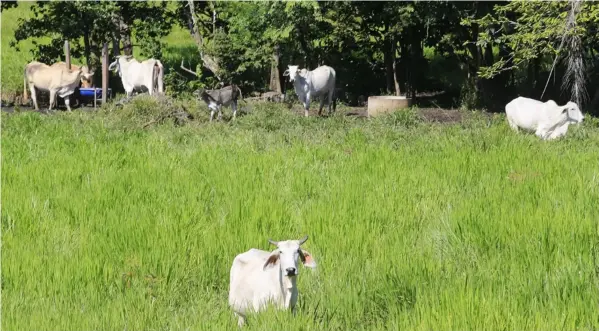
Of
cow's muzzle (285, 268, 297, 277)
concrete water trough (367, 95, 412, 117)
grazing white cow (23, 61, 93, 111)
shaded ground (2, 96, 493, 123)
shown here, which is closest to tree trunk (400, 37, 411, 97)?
shaded ground (2, 96, 493, 123)

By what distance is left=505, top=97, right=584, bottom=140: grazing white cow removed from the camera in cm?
1013

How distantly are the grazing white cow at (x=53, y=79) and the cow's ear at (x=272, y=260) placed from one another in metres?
13.6

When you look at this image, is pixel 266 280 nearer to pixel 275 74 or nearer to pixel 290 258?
pixel 290 258

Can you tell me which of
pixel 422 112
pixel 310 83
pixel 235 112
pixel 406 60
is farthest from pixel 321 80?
pixel 406 60

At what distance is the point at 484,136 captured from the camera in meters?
9.73

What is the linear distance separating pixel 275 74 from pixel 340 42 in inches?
86.2

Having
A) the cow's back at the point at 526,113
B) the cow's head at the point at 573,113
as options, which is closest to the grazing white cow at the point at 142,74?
the cow's back at the point at 526,113

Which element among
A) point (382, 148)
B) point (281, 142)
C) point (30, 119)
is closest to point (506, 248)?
point (382, 148)

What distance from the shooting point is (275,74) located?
2006 centimetres

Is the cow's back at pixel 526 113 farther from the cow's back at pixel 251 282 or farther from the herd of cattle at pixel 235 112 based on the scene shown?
the cow's back at pixel 251 282

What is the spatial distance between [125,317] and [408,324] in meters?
1.42

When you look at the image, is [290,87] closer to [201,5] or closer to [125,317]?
[201,5]

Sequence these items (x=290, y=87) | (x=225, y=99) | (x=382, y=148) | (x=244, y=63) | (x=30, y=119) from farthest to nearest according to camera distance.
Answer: (x=290, y=87), (x=244, y=63), (x=225, y=99), (x=30, y=119), (x=382, y=148)

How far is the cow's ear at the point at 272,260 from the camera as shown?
3.30 metres
